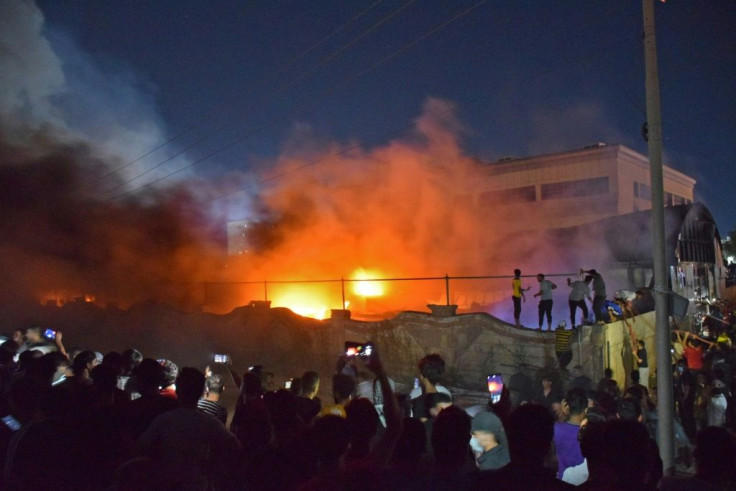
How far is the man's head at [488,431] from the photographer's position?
348cm

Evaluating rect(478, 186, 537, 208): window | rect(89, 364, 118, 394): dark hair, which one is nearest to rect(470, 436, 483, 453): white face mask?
rect(89, 364, 118, 394): dark hair

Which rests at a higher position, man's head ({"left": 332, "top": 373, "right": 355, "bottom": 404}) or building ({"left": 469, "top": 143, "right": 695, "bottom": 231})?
building ({"left": 469, "top": 143, "right": 695, "bottom": 231})

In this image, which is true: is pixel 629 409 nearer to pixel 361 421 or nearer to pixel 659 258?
pixel 659 258

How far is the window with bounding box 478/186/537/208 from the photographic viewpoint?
32062mm

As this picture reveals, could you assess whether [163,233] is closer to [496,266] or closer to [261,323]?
[261,323]

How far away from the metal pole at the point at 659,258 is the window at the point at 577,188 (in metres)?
26.9

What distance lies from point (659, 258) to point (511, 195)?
27.9 meters

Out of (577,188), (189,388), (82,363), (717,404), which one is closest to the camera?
(189,388)

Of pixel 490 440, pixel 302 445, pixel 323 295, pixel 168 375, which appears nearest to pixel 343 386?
pixel 168 375

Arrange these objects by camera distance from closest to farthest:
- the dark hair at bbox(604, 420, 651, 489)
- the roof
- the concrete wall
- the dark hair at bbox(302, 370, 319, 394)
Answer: the dark hair at bbox(604, 420, 651, 489) < the dark hair at bbox(302, 370, 319, 394) < the concrete wall < the roof

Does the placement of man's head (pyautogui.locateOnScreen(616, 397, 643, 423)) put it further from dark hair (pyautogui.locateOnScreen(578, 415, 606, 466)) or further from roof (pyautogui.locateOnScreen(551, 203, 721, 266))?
roof (pyautogui.locateOnScreen(551, 203, 721, 266))

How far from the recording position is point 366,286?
21328 millimetres

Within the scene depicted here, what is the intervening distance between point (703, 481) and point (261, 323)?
41.8 feet

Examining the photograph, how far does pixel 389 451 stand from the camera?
304 cm
